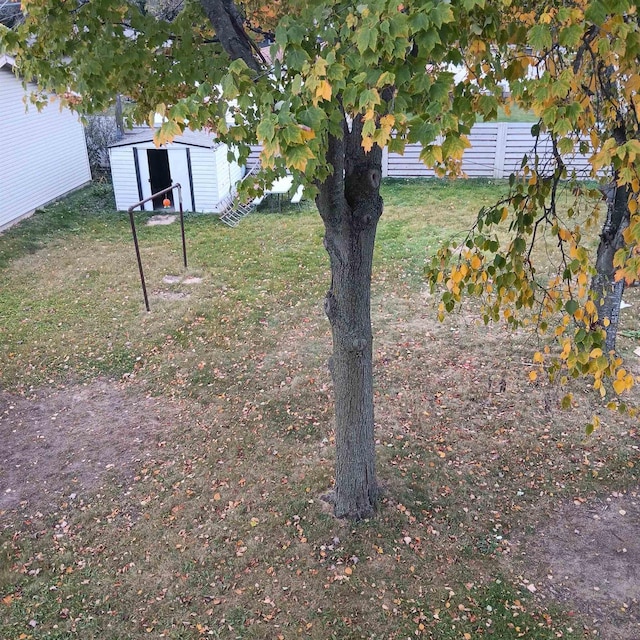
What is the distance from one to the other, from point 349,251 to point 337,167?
2.06 feet

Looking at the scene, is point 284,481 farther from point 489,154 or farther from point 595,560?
point 489,154

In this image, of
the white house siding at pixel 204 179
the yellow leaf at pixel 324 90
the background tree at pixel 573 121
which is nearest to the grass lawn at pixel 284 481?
the background tree at pixel 573 121

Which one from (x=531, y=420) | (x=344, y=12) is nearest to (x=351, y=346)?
(x=344, y=12)

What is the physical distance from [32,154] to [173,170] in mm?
3345

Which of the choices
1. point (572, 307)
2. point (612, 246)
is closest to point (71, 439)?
point (572, 307)

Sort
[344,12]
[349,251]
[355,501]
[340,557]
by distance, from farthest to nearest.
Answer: [355,501] < [340,557] < [349,251] < [344,12]

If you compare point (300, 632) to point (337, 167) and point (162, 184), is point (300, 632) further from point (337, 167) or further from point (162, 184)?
→ point (162, 184)

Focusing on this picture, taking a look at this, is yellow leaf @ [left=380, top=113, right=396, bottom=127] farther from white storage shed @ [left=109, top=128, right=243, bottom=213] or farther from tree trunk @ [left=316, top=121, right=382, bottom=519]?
white storage shed @ [left=109, top=128, right=243, bottom=213]

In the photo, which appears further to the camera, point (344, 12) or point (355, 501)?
point (355, 501)

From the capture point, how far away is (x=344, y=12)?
2.70 m

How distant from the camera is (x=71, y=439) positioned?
19.8ft

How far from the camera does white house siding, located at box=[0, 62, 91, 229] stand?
41.3 ft

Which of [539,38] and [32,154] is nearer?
[539,38]

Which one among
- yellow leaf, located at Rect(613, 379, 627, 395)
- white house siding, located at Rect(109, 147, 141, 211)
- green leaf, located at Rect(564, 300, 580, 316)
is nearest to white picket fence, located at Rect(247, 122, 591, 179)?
white house siding, located at Rect(109, 147, 141, 211)
